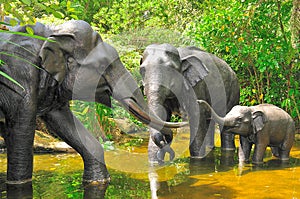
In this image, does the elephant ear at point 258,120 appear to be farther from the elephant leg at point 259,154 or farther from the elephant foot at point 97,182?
the elephant foot at point 97,182


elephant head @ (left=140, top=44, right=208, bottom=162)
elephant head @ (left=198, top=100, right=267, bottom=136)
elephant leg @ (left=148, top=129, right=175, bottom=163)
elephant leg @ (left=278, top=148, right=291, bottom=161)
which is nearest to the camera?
elephant leg @ (left=148, top=129, right=175, bottom=163)

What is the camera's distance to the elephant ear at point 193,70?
260 inches

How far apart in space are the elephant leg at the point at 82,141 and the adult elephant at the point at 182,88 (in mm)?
800

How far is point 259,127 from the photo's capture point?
6258mm

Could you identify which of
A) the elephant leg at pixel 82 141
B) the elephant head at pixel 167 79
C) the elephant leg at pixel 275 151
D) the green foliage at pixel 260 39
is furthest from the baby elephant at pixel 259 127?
the green foliage at pixel 260 39

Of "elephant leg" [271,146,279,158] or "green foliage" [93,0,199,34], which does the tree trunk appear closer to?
"elephant leg" [271,146,279,158]

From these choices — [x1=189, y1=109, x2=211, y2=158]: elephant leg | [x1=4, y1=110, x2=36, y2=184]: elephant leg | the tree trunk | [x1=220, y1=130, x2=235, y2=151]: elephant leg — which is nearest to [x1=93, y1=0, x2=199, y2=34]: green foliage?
the tree trunk

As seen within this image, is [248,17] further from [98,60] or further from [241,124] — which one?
[98,60]

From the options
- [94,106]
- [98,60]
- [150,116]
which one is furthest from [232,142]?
[98,60]

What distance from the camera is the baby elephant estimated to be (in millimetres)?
6238

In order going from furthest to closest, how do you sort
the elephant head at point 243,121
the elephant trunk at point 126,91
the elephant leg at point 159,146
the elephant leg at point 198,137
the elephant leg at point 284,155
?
the elephant leg at point 198,137, the elephant leg at point 284,155, the elephant head at point 243,121, the elephant leg at point 159,146, the elephant trunk at point 126,91

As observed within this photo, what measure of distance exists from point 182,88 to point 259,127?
1.18 metres

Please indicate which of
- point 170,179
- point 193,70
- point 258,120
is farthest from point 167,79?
point 170,179

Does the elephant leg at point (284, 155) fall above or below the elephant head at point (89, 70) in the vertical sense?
below
